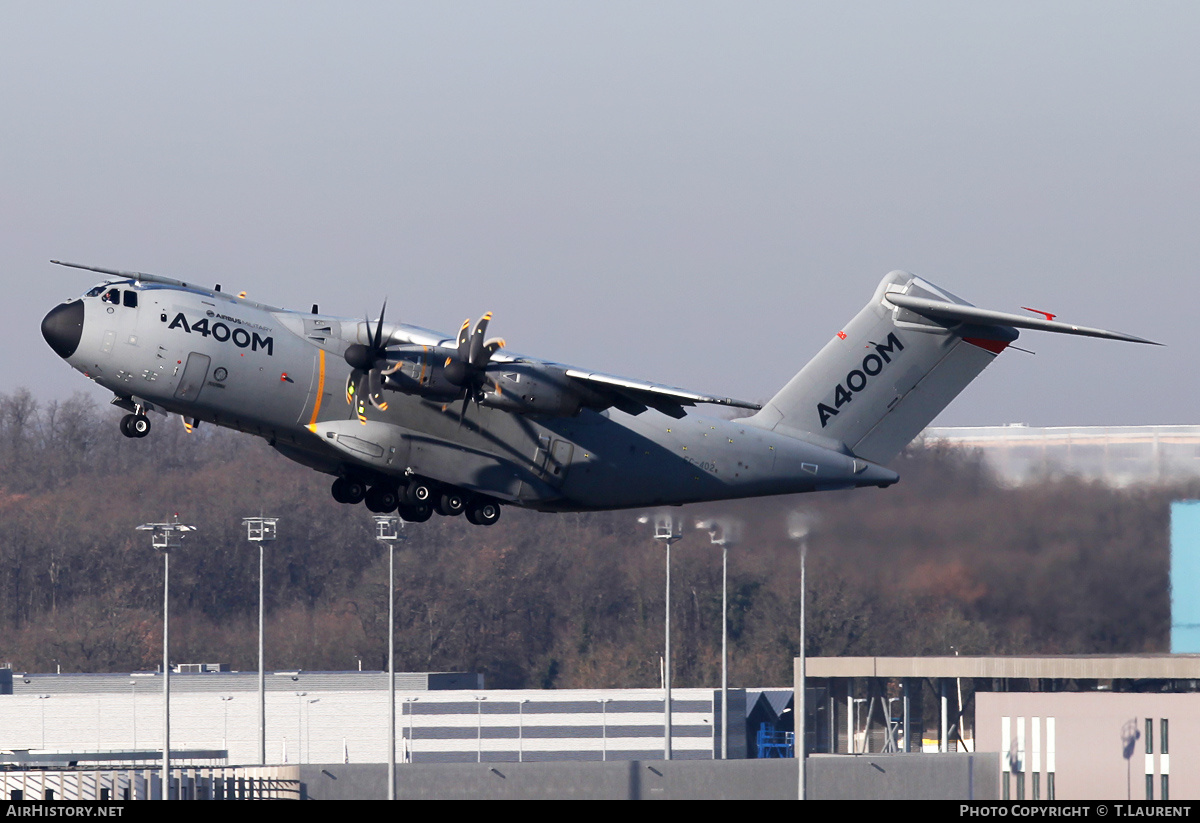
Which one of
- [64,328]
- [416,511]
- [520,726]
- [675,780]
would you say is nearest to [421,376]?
[416,511]

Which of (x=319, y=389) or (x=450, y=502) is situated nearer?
(x=319, y=389)

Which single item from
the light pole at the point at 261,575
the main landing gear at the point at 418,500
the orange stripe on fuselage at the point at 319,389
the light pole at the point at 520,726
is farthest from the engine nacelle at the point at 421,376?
the light pole at the point at 520,726

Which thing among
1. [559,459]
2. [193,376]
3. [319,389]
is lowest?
[559,459]

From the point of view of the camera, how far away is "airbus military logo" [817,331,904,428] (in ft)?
99.3

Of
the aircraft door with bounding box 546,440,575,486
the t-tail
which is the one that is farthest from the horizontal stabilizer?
the aircraft door with bounding box 546,440,575,486

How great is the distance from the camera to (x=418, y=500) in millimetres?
28297

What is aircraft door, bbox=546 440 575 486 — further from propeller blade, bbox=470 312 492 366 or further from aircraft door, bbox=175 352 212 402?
aircraft door, bbox=175 352 212 402

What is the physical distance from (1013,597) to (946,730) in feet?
54.6

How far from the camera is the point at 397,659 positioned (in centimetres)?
7125

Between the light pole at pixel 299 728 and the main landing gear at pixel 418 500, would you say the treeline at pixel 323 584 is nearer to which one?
the light pole at pixel 299 728

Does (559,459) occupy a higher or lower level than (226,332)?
lower

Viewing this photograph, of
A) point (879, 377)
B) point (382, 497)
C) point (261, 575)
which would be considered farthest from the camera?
point (261, 575)

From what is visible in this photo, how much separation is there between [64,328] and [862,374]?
12.9m

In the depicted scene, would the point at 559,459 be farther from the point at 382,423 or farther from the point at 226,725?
the point at 226,725
